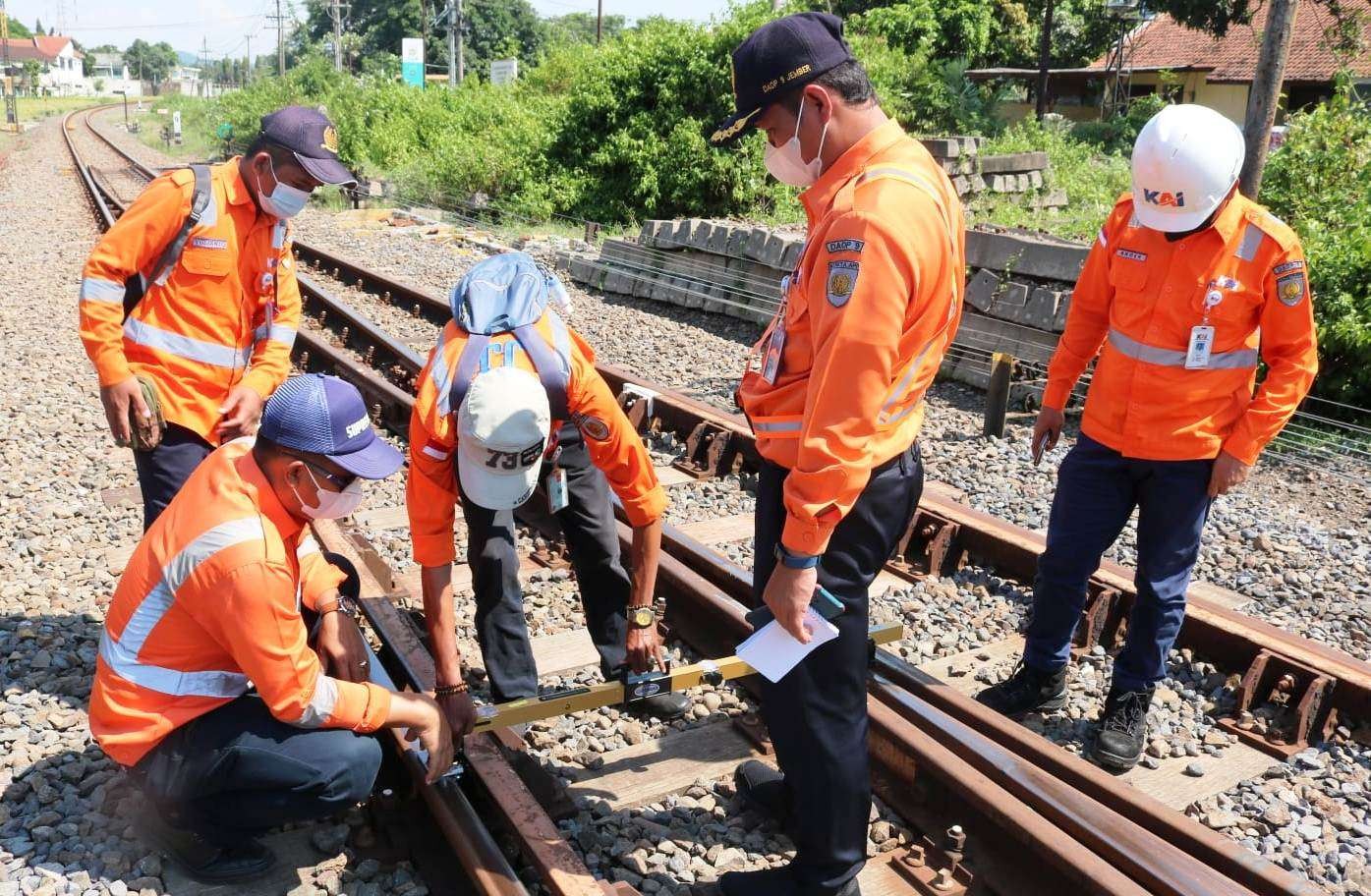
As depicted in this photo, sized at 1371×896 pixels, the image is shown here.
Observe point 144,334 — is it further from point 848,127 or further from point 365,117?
point 365,117

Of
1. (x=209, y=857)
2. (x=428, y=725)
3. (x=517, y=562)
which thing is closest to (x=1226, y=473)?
(x=517, y=562)

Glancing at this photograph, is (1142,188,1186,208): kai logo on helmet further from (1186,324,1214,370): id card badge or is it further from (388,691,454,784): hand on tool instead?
(388,691,454,784): hand on tool

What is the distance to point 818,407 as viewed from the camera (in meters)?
2.36

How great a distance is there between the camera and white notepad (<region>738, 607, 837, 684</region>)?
2.60m

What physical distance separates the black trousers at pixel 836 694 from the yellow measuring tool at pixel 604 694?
1.90 feet

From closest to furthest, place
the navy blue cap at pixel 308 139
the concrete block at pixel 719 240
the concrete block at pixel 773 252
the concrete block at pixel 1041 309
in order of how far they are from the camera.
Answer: the navy blue cap at pixel 308 139, the concrete block at pixel 1041 309, the concrete block at pixel 773 252, the concrete block at pixel 719 240

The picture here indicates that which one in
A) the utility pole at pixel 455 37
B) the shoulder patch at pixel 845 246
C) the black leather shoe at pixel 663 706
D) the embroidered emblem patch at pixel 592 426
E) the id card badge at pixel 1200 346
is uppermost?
the utility pole at pixel 455 37

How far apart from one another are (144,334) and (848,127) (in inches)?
105

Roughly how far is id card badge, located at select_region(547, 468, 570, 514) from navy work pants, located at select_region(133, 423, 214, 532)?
1421 millimetres

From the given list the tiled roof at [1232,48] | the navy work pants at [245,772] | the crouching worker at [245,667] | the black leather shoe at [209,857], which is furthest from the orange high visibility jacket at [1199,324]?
the tiled roof at [1232,48]

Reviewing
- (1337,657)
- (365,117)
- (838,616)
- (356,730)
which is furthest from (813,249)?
(365,117)

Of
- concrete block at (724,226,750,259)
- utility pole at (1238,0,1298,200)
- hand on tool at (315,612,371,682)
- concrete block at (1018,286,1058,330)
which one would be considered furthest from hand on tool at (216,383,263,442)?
utility pole at (1238,0,1298,200)

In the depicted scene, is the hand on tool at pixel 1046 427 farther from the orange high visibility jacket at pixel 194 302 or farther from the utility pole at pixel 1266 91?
the utility pole at pixel 1266 91

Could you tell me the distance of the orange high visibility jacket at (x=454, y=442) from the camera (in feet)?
9.93
